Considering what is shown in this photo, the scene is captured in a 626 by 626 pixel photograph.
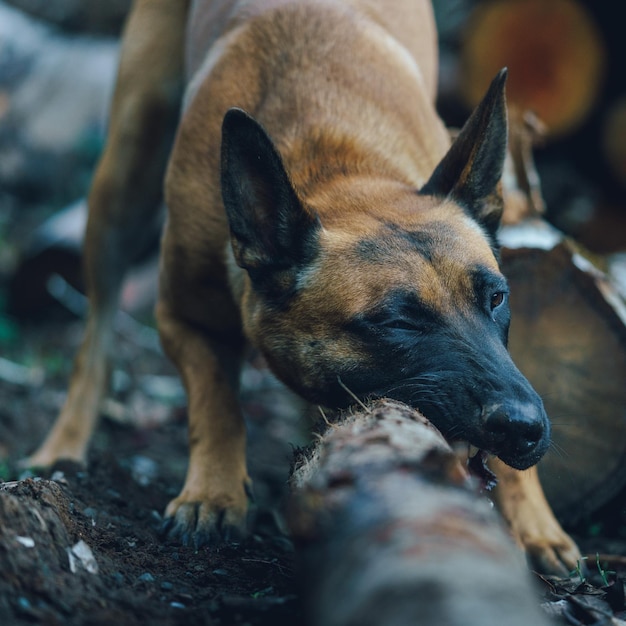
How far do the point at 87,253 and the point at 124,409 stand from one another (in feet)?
4.30

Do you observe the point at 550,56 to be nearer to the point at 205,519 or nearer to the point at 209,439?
the point at 209,439

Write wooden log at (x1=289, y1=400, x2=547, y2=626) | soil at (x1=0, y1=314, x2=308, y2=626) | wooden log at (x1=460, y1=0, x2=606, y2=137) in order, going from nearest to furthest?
wooden log at (x1=289, y1=400, x2=547, y2=626) < soil at (x1=0, y1=314, x2=308, y2=626) < wooden log at (x1=460, y1=0, x2=606, y2=137)

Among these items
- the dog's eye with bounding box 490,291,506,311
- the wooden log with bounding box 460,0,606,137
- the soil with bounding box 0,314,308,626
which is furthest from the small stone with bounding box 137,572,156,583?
the wooden log with bounding box 460,0,606,137

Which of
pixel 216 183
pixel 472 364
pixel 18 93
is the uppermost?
pixel 472 364

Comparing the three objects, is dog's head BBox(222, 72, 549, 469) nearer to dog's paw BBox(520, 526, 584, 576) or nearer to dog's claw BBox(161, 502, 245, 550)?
dog's claw BBox(161, 502, 245, 550)

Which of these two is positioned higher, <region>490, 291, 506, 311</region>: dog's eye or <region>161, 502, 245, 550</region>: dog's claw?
<region>490, 291, 506, 311</region>: dog's eye

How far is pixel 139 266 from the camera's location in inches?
326

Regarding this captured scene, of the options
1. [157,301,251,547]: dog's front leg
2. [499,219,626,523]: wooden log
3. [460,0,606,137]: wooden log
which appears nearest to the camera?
[157,301,251,547]: dog's front leg

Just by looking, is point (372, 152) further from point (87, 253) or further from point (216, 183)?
point (87, 253)

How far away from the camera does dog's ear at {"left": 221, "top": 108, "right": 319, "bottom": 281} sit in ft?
9.53

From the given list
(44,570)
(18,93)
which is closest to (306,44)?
(44,570)

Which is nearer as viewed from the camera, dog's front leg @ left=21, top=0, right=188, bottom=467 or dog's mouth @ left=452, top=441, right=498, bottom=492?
dog's mouth @ left=452, top=441, right=498, bottom=492

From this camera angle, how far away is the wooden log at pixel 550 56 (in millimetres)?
6852

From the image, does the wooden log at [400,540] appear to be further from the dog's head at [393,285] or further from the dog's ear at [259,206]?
the dog's ear at [259,206]
